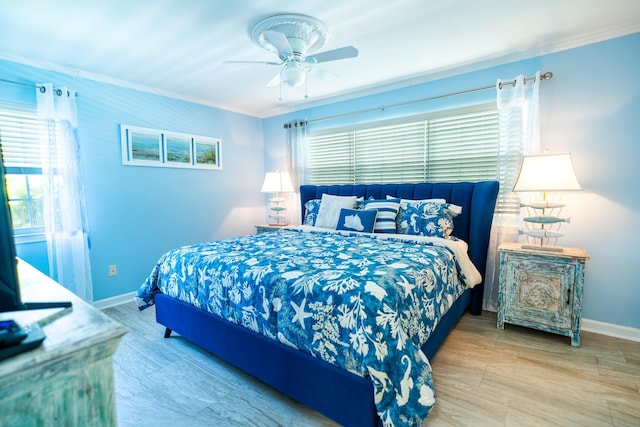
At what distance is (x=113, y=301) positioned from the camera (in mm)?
3273

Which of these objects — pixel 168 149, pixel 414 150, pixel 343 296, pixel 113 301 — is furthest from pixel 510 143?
pixel 113 301

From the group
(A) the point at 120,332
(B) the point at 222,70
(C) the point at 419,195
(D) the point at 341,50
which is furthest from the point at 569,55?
(A) the point at 120,332

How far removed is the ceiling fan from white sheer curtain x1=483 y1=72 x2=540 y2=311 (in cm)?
159

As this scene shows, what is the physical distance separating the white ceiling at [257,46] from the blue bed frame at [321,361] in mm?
1219

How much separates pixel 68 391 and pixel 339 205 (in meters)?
2.86

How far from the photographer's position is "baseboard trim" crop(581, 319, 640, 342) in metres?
2.39

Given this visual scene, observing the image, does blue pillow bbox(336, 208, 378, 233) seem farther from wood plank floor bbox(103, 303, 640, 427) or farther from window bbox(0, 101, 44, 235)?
window bbox(0, 101, 44, 235)

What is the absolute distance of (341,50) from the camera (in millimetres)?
2174

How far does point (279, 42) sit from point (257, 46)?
0.44 m

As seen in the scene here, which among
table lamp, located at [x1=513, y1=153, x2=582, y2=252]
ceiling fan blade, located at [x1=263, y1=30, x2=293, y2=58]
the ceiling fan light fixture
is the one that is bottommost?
table lamp, located at [x1=513, y1=153, x2=582, y2=252]

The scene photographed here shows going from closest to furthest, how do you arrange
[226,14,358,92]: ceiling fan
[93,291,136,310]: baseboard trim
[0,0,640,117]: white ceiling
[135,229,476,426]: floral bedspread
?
[135,229,476,426]: floral bedspread, [0,0,640,117]: white ceiling, [226,14,358,92]: ceiling fan, [93,291,136,310]: baseboard trim

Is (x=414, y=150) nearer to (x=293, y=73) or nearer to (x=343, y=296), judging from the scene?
(x=293, y=73)

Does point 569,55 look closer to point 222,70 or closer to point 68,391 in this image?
point 222,70

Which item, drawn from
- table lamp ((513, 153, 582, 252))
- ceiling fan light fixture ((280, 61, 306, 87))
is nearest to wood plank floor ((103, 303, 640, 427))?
table lamp ((513, 153, 582, 252))
